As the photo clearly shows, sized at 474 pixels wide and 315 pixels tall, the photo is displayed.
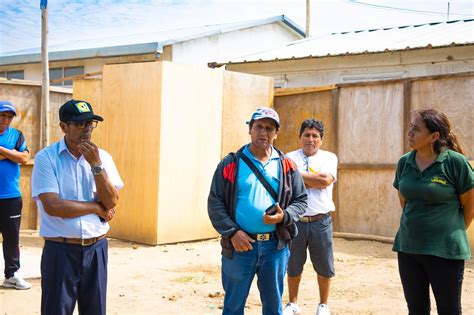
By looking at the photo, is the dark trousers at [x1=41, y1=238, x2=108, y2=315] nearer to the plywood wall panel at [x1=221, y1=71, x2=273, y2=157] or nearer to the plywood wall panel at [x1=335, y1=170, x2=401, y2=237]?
the plywood wall panel at [x1=335, y1=170, x2=401, y2=237]

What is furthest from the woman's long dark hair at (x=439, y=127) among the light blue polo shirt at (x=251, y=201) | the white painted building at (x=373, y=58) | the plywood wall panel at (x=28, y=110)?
the white painted building at (x=373, y=58)

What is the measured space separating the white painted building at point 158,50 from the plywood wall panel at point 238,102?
20.4 ft

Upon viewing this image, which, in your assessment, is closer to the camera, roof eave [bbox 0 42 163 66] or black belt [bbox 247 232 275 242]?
black belt [bbox 247 232 275 242]

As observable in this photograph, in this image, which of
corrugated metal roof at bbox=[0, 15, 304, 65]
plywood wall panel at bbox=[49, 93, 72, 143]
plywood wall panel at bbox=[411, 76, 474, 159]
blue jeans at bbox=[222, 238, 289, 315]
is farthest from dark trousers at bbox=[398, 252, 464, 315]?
corrugated metal roof at bbox=[0, 15, 304, 65]

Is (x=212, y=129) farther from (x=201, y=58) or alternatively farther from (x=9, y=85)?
(x=201, y=58)

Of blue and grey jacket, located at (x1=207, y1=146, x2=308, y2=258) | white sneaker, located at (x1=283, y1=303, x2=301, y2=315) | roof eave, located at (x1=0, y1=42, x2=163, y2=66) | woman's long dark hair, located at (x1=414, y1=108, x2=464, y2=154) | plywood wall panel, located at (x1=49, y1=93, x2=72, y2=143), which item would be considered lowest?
white sneaker, located at (x1=283, y1=303, x2=301, y2=315)

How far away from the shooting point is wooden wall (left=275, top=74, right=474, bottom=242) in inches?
365

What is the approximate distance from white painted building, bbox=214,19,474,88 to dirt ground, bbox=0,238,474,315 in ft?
14.8

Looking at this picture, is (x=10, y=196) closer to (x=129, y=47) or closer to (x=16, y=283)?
(x=16, y=283)

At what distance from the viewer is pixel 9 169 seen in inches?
265

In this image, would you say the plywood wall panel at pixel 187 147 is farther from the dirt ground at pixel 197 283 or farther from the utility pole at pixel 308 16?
the utility pole at pixel 308 16

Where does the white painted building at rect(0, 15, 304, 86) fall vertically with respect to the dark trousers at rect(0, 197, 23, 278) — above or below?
above

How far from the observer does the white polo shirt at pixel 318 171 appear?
593cm

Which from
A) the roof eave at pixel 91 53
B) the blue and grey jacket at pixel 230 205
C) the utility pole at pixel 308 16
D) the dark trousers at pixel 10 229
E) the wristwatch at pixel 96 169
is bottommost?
the dark trousers at pixel 10 229
